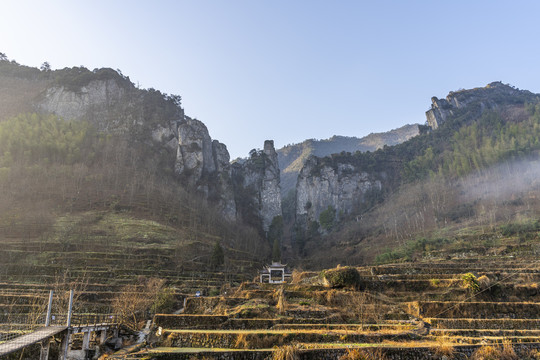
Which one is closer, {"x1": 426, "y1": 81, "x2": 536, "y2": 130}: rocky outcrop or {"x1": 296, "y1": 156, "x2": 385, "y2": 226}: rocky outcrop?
{"x1": 296, "y1": 156, "x2": 385, "y2": 226}: rocky outcrop

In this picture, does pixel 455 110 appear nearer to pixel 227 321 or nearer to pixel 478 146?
pixel 478 146

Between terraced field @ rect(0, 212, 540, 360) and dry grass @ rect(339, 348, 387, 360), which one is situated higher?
terraced field @ rect(0, 212, 540, 360)

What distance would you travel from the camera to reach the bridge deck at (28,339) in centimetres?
1042

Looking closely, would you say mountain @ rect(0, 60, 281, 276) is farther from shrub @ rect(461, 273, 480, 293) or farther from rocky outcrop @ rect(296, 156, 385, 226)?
shrub @ rect(461, 273, 480, 293)

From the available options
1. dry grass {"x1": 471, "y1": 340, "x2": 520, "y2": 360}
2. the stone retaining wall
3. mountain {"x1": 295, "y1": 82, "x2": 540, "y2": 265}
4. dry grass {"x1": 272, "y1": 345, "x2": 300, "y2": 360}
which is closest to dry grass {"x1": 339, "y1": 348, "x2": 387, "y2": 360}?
the stone retaining wall

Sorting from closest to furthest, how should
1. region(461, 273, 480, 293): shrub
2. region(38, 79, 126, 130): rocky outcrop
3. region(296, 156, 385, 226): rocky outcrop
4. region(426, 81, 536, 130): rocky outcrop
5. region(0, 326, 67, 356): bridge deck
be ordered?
region(0, 326, 67, 356): bridge deck < region(461, 273, 480, 293): shrub < region(38, 79, 126, 130): rocky outcrop < region(296, 156, 385, 226): rocky outcrop < region(426, 81, 536, 130): rocky outcrop

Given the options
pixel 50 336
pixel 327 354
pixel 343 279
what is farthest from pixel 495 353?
pixel 50 336

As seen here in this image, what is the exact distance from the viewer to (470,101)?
12069 centimetres

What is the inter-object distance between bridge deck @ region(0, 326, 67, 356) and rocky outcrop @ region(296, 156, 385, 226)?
3569 inches

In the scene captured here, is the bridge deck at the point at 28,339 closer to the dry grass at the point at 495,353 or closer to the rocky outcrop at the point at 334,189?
the dry grass at the point at 495,353

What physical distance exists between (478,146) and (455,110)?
30.6 m

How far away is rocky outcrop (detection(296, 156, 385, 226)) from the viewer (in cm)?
10206

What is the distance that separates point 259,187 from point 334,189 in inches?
972

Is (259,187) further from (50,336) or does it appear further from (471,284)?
(50,336)
